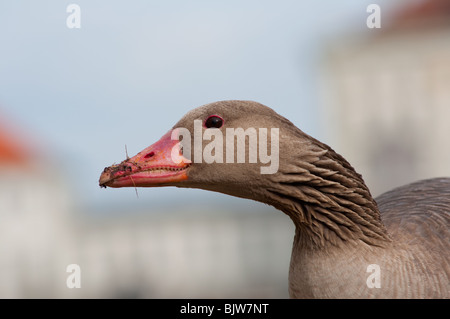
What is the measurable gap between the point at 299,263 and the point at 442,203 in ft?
3.22

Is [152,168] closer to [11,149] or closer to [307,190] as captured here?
[307,190]

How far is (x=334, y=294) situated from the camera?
2945mm

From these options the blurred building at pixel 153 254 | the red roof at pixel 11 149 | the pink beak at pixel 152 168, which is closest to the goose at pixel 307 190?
the pink beak at pixel 152 168

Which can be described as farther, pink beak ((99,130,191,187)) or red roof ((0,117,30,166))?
red roof ((0,117,30,166))

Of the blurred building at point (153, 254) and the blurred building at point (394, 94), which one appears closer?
the blurred building at point (153, 254)

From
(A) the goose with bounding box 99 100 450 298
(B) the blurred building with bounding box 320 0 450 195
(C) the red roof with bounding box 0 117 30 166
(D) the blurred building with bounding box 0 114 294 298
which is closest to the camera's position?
(A) the goose with bounding box 99 100 450 298

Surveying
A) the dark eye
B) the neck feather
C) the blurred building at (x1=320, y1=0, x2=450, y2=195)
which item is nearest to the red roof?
the blurred building at (x1=320, y1=0, x2=450, y2=195)

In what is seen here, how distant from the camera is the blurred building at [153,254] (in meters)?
14.5

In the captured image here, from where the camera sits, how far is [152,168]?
3.00 meters

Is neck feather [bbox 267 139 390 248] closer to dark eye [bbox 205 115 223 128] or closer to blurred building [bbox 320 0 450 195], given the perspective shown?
dark eye [bbox 205 115 223 128]

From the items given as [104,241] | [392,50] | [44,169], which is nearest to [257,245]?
[104,241]

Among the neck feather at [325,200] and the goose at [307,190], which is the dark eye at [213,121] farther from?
the neck feather at [325,200]

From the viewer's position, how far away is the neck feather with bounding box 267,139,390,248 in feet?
9.87

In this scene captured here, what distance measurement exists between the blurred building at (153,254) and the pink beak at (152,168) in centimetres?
1036
